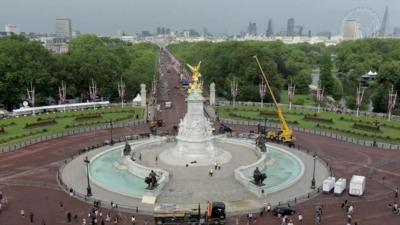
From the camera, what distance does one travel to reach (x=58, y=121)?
8494cm

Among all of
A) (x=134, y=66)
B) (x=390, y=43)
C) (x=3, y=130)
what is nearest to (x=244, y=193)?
(x=3, y=130)

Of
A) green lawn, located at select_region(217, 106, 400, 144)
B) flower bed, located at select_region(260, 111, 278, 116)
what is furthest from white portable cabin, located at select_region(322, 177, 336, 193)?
flower bed, located at select_region(260, 111, 278, 116)

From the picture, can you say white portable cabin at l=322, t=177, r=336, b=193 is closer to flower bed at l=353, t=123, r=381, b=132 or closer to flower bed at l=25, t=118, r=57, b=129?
flower bed at l=353, t=123, r=381, b=132

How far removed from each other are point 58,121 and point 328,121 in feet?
176

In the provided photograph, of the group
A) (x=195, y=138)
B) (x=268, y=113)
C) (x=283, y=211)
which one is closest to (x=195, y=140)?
(x=195, y=138)

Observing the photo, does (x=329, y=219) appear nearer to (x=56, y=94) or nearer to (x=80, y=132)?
(x=80, y=132)


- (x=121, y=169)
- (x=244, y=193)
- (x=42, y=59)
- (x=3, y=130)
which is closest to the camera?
(x=244, y=193)

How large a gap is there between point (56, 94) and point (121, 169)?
184 ft

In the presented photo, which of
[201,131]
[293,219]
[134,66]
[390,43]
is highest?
[390,43]

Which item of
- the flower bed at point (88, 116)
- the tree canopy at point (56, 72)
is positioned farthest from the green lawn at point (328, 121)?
the tree canopy at point (56, 72)

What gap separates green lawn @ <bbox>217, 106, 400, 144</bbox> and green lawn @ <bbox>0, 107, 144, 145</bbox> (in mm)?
21250

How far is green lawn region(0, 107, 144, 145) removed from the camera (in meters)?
73.3

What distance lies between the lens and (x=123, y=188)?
46.5m

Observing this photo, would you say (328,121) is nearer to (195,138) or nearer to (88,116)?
(195,138)
